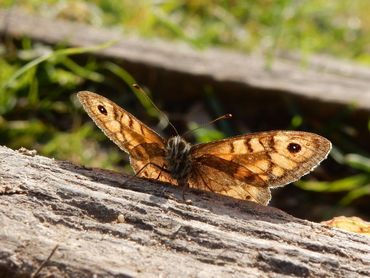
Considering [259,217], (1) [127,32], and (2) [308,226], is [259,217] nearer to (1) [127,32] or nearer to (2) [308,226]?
(2) [308,226]

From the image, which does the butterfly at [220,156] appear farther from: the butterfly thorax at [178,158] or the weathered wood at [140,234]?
the weathered wood at [140,234]

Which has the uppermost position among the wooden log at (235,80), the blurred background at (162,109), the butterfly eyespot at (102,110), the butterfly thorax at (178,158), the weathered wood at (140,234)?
the wooden log at (235,80)

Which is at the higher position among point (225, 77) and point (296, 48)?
point (296, 48)

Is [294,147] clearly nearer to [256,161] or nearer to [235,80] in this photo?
[256,161]

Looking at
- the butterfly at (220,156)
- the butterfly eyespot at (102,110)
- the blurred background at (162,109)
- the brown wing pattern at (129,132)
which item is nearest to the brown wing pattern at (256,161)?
the butterfly at (220,156)

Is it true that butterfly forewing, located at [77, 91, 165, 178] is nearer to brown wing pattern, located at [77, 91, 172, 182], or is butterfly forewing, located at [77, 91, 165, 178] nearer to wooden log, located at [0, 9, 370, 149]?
brown wing pattern, located at [77, 91, 172, 182]

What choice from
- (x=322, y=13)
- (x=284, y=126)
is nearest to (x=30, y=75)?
(x=284, y=126)
